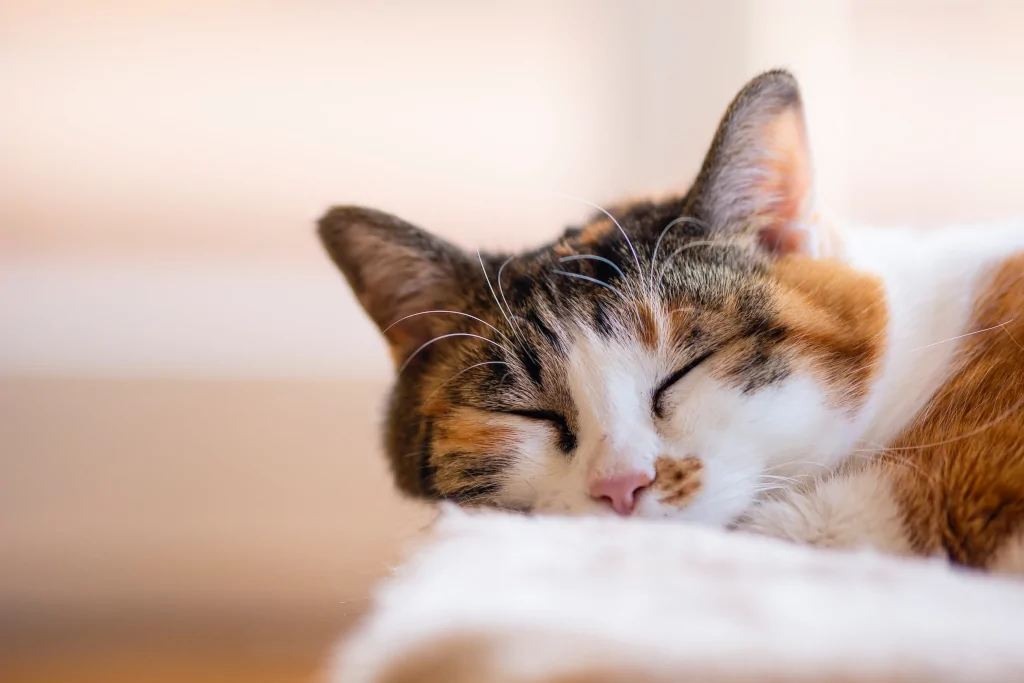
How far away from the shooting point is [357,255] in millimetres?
1042

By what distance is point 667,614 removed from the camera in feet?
1.59

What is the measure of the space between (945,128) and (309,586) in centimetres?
172

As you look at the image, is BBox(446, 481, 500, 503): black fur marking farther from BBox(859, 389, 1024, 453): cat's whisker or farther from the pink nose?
BBox(859, 389, 1024, 453): cat's whisker

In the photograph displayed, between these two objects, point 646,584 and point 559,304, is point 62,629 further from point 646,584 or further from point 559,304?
point 646,584

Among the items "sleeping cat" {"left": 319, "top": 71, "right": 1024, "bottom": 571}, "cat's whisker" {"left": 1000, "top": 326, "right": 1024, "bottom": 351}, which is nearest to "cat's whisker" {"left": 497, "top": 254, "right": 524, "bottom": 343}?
"sleeping cat" {"left": 319, "top": 71, "right": 1024, "bottom": 571}

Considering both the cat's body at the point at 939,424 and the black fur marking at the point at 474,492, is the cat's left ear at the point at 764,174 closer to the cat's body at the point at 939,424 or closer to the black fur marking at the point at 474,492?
the cat's body at the point at 939,424

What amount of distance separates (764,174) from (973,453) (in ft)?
1.25

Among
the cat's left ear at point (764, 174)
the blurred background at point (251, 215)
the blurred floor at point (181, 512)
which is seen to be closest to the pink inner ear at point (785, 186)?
the cat's left ear at point (764, 174)

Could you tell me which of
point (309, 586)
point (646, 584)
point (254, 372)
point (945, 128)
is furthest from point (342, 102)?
point (646, 584)

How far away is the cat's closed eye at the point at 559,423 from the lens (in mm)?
843

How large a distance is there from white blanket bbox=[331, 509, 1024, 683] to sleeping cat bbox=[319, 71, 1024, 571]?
126 millimetres

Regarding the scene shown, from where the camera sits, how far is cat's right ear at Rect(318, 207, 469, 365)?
101 centimetres

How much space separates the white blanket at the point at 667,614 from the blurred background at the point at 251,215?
1.27m

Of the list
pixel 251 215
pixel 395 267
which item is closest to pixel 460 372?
pixel 395 267
